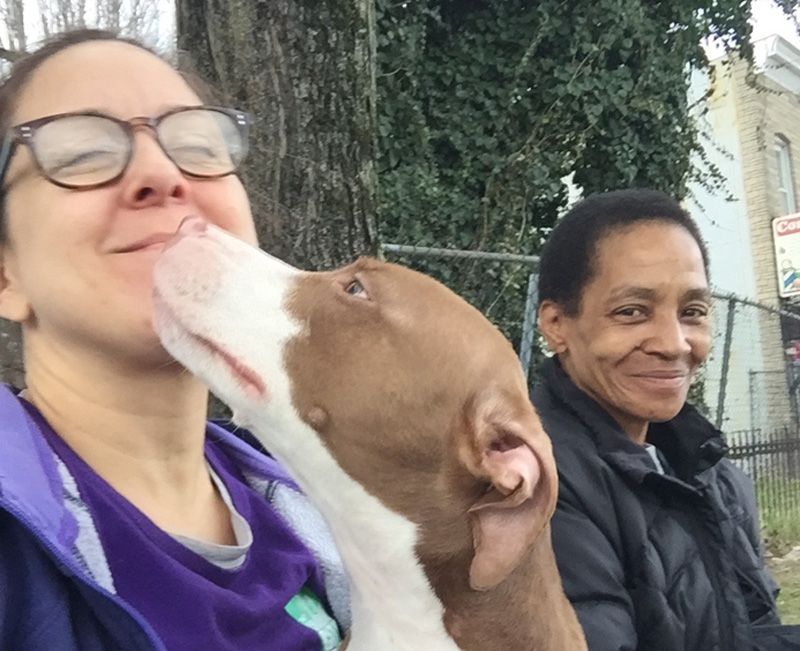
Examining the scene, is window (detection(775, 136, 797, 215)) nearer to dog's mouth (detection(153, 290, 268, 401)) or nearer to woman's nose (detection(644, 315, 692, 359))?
woman's nose (detection(644, 315, 692, 359))

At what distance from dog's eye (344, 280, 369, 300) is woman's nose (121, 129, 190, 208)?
487mm

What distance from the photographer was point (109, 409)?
6.75ft

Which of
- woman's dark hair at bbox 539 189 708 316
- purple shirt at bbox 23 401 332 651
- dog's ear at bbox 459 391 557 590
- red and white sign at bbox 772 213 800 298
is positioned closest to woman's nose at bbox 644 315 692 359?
woman's dark hair at bbox 539 189 708 316

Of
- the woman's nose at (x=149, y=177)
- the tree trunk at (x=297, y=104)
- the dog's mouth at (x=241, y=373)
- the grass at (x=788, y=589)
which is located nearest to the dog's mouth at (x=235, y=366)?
the dog's mouth at (x=241, y=373)

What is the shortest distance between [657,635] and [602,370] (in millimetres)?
886

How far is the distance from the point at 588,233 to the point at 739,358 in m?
11.3

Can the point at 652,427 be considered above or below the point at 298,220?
below

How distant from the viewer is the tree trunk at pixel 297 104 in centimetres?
385

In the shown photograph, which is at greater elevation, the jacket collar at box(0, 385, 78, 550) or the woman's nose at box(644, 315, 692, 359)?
the woman's nose at box(644, 315, 692, 359)

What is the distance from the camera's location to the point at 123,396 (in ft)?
6.81

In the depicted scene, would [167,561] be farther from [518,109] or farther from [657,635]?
[518,109]

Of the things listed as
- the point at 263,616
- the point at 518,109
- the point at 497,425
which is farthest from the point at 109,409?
the point at 518,109

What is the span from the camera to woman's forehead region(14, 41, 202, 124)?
2.12m

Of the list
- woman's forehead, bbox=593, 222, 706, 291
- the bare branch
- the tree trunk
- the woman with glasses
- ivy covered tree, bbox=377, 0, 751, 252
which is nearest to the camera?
the woman with glasses
